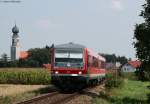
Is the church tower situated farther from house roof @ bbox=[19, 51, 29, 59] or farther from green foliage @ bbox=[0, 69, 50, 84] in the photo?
green foliage @ bbox=[0, 69, 50, 84]

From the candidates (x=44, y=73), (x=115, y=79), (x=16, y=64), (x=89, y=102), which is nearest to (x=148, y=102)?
(x=89, y=102)

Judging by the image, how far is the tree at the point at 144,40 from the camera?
82.6 ft

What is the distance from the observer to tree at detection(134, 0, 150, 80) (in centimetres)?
2519

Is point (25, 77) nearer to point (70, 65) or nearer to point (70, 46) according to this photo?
point (70, 46)

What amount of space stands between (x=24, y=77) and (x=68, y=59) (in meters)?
29.5

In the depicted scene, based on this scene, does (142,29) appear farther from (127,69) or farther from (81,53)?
(127,69)

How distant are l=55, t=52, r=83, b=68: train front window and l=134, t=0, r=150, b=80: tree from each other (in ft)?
27.1

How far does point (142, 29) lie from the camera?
82.9 feet

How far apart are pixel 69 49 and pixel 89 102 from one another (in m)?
9.04

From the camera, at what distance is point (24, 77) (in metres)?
62.1

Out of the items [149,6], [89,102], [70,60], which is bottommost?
[89,102]

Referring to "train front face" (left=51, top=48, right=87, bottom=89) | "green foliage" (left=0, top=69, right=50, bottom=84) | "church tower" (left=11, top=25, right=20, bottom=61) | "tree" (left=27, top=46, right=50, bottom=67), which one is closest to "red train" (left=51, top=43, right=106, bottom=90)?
"train front face" (left=51, top=48, right=87, bottom=89)

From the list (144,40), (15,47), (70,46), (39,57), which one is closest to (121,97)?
(144,40)

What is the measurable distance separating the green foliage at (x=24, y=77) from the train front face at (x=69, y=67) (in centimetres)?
2552
